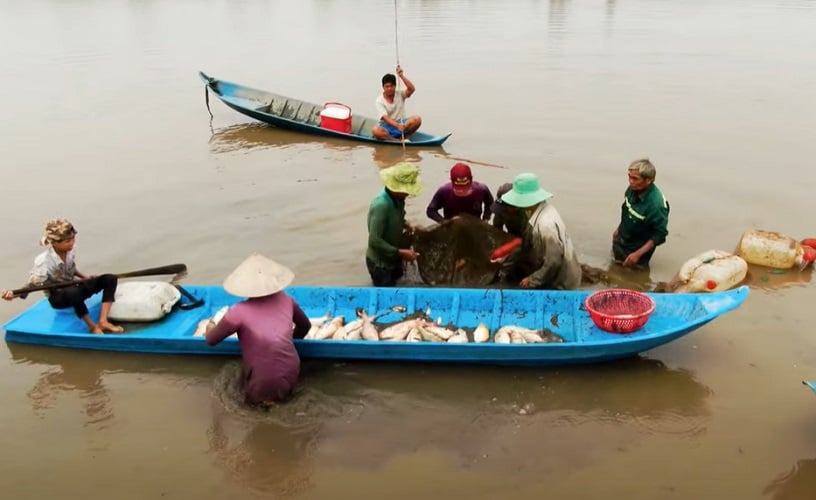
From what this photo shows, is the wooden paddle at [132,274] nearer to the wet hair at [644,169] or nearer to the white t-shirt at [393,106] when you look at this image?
the wet hair at [644,169]

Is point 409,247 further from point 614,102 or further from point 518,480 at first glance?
point 614,102

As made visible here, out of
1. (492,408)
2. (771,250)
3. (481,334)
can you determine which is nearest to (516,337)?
(481,334)

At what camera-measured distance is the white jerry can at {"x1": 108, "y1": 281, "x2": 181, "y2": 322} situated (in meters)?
6.59

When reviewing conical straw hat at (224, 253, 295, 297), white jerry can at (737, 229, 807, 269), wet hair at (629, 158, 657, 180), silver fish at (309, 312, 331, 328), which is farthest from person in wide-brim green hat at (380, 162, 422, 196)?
white jerry can at (737, 229, 807, 269)

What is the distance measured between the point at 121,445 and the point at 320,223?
15.7 ft

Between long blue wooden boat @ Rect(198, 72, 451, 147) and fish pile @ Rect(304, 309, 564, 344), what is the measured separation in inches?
266

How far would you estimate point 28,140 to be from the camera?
13.8 m

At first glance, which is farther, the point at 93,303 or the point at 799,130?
the point at 799,130

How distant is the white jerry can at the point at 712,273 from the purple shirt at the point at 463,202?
7.40 ft

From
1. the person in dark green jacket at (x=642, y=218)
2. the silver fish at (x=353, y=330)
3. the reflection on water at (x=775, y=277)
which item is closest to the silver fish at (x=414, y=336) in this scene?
the silver fish at (x=353, y=330)

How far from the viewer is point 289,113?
14.5 m

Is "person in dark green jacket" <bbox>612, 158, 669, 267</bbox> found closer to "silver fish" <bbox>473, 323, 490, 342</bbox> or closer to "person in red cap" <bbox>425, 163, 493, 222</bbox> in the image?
"person in red cap" <bbox>425, 163, 493, 222</bbox>

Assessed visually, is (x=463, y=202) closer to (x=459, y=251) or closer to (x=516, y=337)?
(x=459, y=251)

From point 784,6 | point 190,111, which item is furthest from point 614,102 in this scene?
point 784,6
